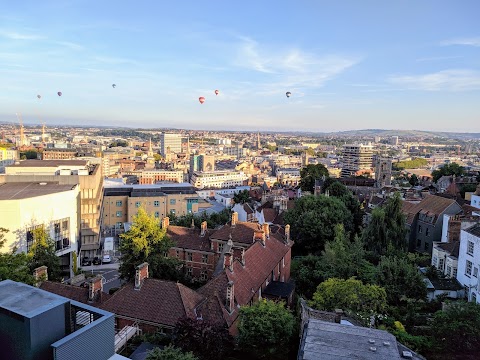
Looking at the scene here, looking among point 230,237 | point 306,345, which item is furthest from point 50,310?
point 230,237

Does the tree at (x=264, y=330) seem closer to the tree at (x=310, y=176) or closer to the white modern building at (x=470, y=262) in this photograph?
the white modern building at (x=470, y=262)

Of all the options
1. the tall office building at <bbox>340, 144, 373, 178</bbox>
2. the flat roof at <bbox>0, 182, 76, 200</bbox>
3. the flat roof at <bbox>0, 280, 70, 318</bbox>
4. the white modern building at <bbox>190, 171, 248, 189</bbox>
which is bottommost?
the white modern building at <bbox>190, 171, 248, 189</bbox>

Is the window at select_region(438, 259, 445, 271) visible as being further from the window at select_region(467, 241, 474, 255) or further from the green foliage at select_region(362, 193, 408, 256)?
the green foliage at select_region(362, 193, 408, 256)

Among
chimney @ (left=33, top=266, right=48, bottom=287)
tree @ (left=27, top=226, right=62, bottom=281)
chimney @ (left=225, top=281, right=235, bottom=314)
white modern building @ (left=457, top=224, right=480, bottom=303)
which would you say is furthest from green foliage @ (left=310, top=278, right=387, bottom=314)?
tree @ (left=27, top=226, right=62, bottom=281)

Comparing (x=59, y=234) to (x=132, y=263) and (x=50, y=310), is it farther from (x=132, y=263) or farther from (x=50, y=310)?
(x=50, y=310)

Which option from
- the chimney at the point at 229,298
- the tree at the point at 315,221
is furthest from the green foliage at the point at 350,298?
the tree at the point at 315,221
